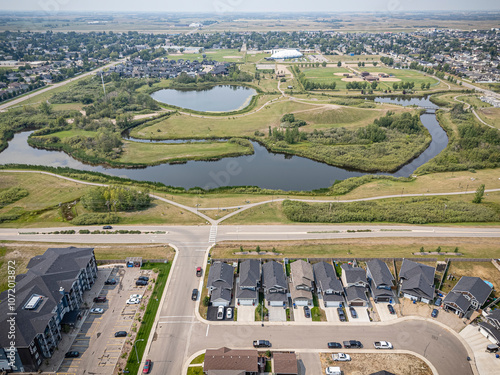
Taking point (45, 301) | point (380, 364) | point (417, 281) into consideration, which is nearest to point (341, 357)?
point (380, 364)

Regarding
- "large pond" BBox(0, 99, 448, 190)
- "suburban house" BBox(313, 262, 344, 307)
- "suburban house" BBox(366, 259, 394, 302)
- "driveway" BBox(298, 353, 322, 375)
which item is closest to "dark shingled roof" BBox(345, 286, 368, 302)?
"suburban house" BBox(313, 262, 344, 307)

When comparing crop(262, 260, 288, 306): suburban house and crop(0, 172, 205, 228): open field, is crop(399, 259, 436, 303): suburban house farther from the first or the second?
crop(0, 172, 205, 228): open field

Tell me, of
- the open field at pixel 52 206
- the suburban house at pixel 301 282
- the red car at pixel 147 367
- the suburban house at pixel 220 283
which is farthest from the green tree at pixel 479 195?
the red car at pixel 147 367

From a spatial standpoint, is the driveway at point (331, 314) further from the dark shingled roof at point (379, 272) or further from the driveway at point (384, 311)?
the dark shingled roof at point (379, 272)

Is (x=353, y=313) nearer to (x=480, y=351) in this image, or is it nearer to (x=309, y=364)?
(x=309, y=364)

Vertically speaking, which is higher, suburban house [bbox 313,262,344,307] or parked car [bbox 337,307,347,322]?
suburban house [bbox 313,262,344,307]
